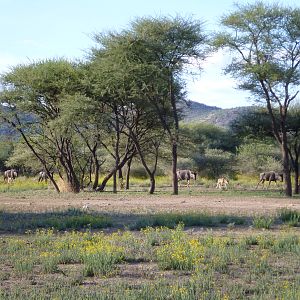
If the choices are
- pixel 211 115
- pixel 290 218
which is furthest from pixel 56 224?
pixel 211 115

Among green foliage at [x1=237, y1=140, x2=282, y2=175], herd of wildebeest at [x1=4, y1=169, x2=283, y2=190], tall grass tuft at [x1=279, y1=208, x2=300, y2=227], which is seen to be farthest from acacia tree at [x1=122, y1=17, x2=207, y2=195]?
green foliage at [x1=237, y1=140, x2=282, y2=175]

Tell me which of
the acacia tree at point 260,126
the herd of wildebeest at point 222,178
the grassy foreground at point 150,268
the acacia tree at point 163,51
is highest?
the acacia tree at point 163,51

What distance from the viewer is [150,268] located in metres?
10.4

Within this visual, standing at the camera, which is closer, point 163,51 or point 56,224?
point 56,224

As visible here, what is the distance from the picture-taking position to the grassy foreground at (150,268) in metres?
8.23

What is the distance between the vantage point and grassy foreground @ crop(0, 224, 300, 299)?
324 inches

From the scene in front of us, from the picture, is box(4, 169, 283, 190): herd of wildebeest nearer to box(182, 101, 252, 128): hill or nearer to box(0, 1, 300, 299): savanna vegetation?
box(0, 1, 300, 299): savanna vegetation

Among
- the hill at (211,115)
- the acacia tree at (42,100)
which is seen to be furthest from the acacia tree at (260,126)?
the hill at (211,115)

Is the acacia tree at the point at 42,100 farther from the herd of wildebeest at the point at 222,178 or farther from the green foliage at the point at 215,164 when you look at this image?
the green foliage at the point at 215,164

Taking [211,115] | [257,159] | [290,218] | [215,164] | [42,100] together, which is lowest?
[290,218]

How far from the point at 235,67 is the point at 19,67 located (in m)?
12.9

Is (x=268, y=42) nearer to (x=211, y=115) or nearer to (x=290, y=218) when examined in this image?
(x=290, y=218)

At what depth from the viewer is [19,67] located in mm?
38844

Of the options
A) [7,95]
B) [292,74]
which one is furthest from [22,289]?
[7,95]
